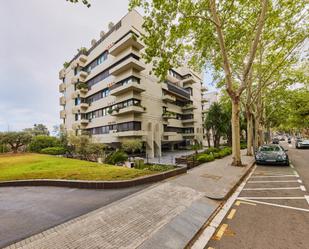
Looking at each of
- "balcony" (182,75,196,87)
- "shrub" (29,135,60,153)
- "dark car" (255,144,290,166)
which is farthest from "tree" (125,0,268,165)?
"shrub" (29,135,60,153)

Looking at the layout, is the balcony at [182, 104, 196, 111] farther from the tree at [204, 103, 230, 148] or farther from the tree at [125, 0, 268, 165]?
the tree at [125, 0, 268, 165]

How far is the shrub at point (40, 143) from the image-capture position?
27188 millimetres

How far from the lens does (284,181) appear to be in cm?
816

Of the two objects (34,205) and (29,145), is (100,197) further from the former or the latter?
(29,145)

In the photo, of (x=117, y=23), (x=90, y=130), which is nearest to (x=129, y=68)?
(x=117, y=23)

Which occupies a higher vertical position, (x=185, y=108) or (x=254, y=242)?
(x=185, y=108)

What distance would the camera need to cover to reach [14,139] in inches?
976

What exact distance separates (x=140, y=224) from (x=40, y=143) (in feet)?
97.2

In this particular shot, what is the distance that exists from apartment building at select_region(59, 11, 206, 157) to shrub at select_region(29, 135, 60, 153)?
455 cm

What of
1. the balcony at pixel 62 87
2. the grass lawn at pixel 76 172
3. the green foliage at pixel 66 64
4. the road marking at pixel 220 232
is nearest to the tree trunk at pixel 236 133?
the grass lawn at pixel 76 172

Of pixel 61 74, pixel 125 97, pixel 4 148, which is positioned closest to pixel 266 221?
pixel 125 97

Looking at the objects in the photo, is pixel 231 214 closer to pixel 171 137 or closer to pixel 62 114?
pixel 171 137

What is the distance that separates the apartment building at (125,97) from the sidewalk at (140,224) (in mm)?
15553

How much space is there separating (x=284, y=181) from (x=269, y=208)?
4.07 metres
